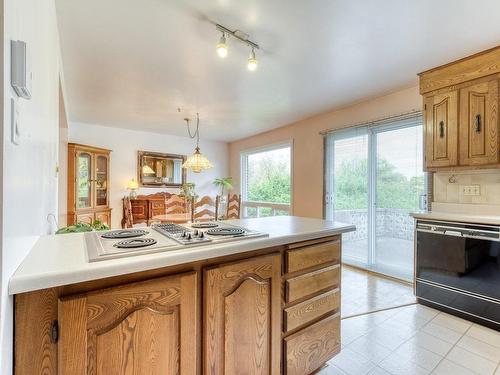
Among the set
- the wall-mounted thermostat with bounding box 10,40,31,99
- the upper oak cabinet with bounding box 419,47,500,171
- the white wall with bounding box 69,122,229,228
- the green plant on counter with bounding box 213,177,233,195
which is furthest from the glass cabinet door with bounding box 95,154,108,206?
the upper oak cabinet with bounding box 419,47,500,171

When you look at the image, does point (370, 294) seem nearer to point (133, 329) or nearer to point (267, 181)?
point (133, 329)

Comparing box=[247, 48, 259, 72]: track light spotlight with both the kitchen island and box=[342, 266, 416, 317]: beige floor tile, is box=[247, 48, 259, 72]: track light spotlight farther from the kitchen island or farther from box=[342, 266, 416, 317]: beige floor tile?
box=[342, 266, 416, 317]: beige floor tile

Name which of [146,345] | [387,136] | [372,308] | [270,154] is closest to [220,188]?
[270,154]

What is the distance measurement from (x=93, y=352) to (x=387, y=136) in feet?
11.5

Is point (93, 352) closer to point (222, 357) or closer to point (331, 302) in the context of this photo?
point (222, 357)

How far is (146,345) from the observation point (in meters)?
0.92

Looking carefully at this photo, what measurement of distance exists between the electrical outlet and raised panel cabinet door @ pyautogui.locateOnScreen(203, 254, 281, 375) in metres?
2.39

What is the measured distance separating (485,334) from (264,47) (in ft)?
9.58

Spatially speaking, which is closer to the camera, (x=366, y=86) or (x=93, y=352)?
(x=93, y=352)

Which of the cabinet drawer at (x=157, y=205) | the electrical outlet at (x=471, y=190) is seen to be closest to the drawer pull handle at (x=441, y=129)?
the electrical outlet at (x=471, y=190)

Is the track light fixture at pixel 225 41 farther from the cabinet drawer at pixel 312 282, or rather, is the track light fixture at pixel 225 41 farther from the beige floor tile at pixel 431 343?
the beige floor tile at pixel 431 343

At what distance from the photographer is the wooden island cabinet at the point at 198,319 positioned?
0.78m

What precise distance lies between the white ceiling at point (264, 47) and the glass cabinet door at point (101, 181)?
48.4 inches

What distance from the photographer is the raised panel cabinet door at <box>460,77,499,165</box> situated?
217cm
